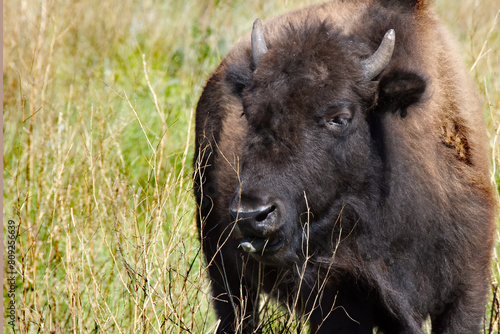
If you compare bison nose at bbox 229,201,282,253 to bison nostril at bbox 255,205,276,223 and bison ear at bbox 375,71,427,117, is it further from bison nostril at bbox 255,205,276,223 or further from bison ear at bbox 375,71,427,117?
bison ear at bbox 375,71,427,117

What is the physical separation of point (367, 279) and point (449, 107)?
1.35 metres

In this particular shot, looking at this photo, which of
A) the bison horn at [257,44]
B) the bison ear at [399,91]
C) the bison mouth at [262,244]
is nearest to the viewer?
the bison mouth at [262,244]

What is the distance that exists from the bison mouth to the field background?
0.54 metres

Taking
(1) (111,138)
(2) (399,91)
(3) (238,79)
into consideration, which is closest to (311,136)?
(2) (399,91)

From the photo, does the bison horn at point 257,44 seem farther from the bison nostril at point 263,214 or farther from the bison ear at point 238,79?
the bison nostril at point 263,214

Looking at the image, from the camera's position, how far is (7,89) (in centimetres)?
764

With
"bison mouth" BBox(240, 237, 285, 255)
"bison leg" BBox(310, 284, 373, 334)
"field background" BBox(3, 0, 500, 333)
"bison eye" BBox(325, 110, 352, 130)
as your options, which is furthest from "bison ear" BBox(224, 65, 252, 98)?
"bison leg" BBox(310, 284, 373, 334)

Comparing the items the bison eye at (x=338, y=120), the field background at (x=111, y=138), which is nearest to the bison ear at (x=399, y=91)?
the bison eye at (x=338, y=120)

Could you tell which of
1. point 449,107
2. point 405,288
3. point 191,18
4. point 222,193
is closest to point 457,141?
point 449,107

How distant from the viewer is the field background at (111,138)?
14.9 ft

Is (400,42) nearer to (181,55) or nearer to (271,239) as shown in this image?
(271,239)

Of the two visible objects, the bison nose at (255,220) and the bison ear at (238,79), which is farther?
the bison ear at (238,79)

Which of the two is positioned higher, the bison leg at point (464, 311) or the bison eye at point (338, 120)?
the bison eye at point (338, 120)

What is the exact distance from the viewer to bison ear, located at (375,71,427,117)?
13.2 feet
